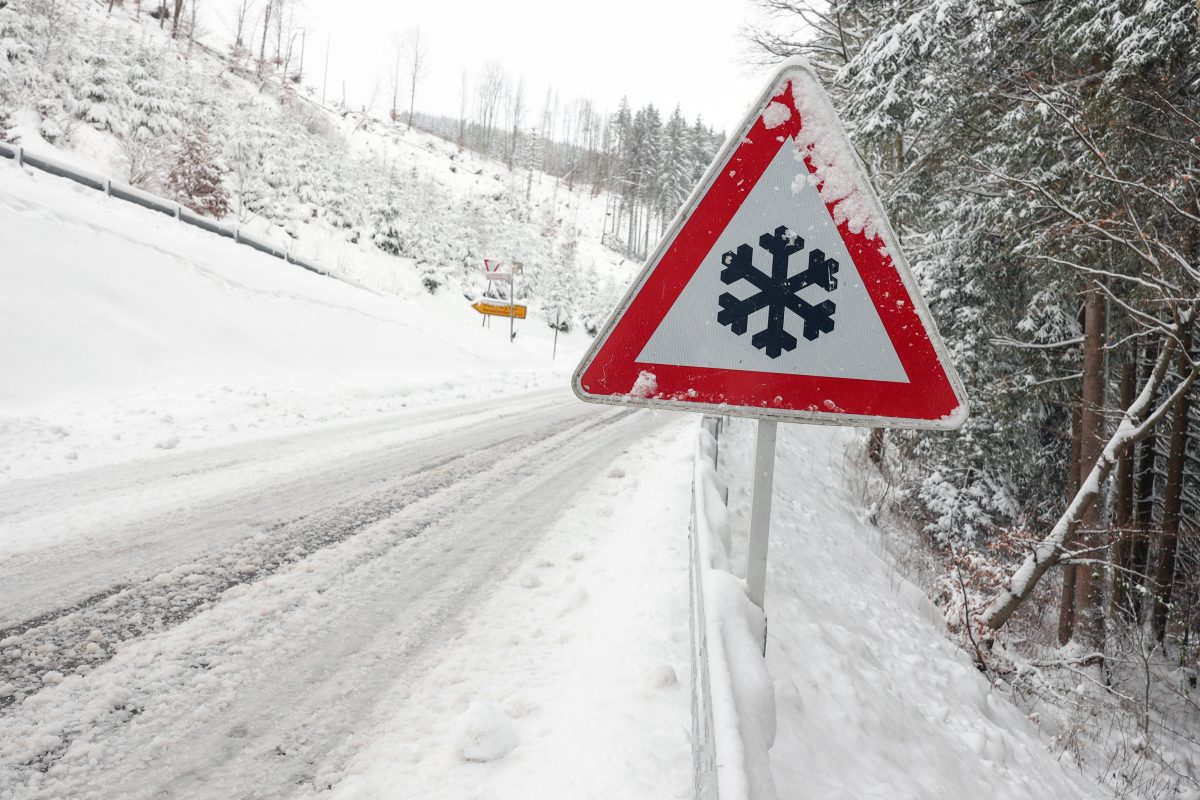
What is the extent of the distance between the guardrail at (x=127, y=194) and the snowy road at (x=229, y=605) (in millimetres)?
13901

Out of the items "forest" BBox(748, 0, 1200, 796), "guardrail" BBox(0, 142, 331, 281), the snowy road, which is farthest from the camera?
"guardrail" BBox(0, 142, 331, 281)

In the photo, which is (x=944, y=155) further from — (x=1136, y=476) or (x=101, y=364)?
(x=101, y=364)

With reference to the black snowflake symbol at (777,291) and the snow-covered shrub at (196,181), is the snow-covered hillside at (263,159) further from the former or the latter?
the black snowflake symbol at (777,291)

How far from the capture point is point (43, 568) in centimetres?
331

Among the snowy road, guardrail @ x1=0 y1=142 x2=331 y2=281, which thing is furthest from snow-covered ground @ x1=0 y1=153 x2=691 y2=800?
guardrail @ x1=0 y1=142 x2=331 y2=281

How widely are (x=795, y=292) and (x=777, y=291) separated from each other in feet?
0.15

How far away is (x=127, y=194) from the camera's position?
1620cm

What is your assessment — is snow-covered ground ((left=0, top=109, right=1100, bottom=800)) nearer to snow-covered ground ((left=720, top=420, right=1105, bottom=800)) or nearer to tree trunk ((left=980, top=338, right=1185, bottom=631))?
snow-covered ground ((left=720, top=420, right=1105, bottom=800))

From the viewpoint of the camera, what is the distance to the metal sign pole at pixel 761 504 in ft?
5.58

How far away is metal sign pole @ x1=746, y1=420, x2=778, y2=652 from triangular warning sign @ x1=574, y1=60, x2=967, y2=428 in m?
0.10

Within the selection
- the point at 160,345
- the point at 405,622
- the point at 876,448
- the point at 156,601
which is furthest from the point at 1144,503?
the point at 160,345

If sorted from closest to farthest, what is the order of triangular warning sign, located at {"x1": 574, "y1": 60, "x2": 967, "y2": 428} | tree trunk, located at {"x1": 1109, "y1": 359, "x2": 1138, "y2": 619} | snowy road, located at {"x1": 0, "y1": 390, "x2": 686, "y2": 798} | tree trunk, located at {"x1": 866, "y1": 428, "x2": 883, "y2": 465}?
triangular warning sign, located at {"x1": 574, "y1": 60, "x2": 967, "y2": 428} < snowy road, located at {"x1": 0, "y1": 390, "x2": 686, "y2": 798} < tree trunk, located at {"x1": 1109, "y1": 359, "x2": 1138, "y2": 619} < tree trunk, located at {"x1": 866, "y1": 428, "x2": 883, "y2": 465}

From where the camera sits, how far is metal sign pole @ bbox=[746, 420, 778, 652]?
67.0 inches

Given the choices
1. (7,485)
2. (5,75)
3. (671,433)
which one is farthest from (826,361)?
(5,75)
